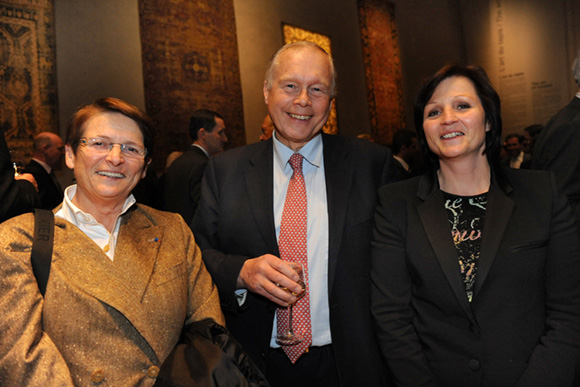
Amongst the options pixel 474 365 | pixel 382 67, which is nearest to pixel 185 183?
pixel 474 365

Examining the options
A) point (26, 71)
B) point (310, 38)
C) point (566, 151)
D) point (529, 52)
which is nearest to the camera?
point (566, 151)

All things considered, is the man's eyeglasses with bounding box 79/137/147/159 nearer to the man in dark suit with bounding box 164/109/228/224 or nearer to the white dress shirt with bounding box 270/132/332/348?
the white dress shirt with bounding box 270/132/332/348

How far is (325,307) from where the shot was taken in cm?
203

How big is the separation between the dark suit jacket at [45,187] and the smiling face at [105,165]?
332 cm

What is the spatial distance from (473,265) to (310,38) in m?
8.24

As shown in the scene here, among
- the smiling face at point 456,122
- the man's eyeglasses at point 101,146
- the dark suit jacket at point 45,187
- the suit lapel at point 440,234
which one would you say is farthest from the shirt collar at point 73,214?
the dark suit jacket at point 45,187

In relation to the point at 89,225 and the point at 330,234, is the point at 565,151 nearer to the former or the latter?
the point at 330,234

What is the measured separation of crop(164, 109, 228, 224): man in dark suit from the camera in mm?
4742

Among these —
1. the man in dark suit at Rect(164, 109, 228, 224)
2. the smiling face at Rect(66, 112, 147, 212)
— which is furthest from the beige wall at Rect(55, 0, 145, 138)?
the smiling face at Rect(66, 112, 147, 212)

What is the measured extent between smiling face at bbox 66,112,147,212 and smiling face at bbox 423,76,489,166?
1.14 meters

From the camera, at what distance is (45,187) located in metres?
4.97

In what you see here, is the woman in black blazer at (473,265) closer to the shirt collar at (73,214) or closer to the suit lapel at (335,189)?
the suit lapel at (335,189)

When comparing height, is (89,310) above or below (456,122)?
below

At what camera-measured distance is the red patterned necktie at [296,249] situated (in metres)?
1.99
